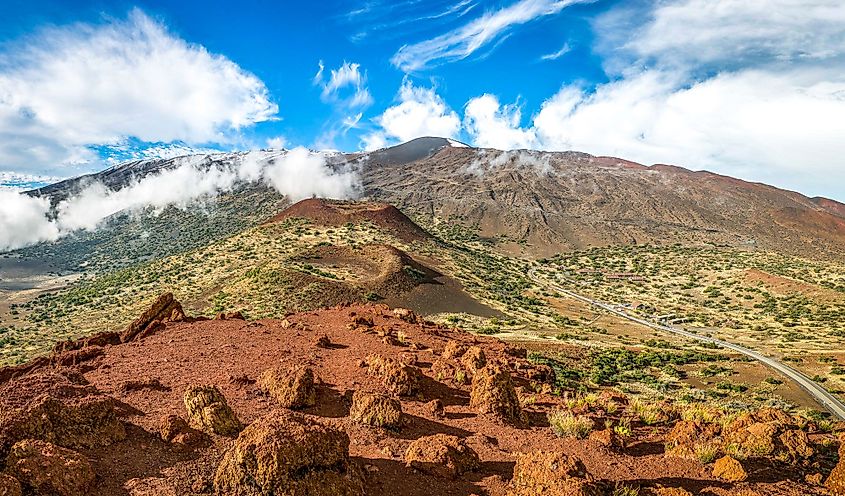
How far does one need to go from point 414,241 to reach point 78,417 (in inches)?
2687

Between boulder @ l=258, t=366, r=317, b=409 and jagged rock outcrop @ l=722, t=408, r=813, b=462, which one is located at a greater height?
boulder @ l=258, t=366, r=317, b=409

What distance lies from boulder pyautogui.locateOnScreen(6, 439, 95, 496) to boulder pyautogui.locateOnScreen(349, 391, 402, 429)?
4.36 metres

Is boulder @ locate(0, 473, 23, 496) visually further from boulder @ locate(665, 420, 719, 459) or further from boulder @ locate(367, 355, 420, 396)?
boulder @ locate(665, 420, 719, 459)

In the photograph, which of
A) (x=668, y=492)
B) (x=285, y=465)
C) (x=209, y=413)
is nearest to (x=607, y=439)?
(x=668, y=492)

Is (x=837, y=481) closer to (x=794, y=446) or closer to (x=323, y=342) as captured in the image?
(x=794, y=446)

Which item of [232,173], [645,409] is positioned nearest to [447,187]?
[232,173]

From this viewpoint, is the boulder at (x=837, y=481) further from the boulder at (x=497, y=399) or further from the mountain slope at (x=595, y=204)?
the mountain slope at (x=595, y=204)

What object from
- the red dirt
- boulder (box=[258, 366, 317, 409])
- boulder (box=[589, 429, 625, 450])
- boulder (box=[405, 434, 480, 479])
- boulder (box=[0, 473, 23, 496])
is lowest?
boulder (box=[589, 429, 625, 450])

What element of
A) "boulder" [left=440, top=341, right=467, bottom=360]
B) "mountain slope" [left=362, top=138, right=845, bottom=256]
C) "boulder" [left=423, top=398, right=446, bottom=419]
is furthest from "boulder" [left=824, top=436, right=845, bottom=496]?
"mountain slope" [left=362, top=138, right=845, bottom=256]

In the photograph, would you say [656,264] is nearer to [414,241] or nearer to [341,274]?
[414,241]

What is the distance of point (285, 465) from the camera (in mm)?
5676

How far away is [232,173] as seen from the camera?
142 metres

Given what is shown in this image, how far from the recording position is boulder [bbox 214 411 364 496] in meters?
5.63

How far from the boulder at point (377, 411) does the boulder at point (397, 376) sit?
81.5 inches
